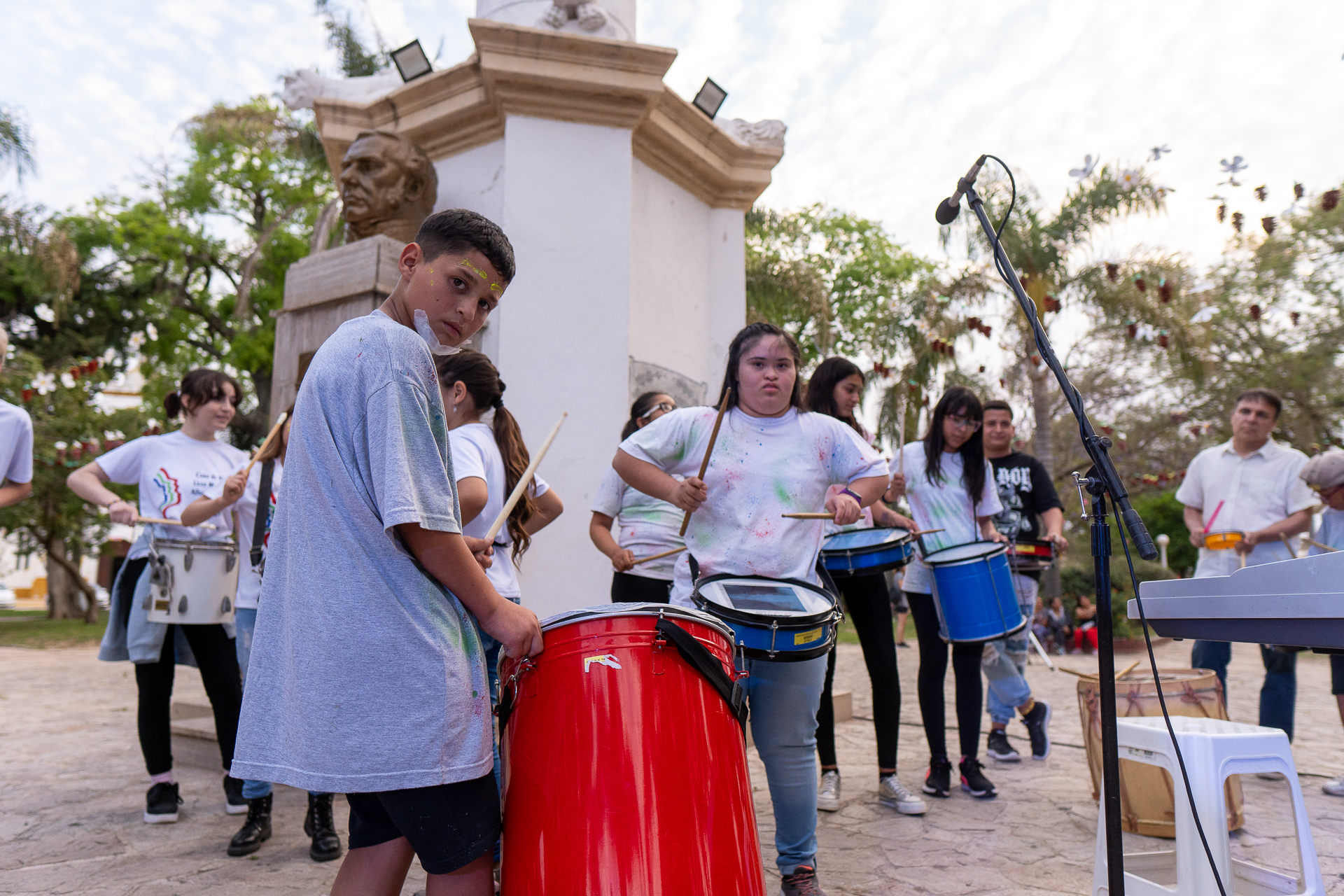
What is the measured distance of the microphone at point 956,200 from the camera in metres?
2.52

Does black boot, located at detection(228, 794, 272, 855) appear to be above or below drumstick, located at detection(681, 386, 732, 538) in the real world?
below

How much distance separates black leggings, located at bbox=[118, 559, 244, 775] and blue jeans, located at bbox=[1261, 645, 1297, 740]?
5.02m

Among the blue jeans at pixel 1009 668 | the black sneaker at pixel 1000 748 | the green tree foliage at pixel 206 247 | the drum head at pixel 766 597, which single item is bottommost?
the black sneaker at pixel 1000 748

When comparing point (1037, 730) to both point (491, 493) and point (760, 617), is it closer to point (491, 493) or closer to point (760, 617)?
point (760, 617)

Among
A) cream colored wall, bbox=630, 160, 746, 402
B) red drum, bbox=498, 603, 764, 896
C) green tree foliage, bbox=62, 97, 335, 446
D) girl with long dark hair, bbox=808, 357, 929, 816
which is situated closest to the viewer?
red drum, bbox=498, 603, 764, 896

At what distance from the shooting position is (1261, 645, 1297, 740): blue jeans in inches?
184

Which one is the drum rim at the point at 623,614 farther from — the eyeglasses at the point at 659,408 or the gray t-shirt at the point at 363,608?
the eyeglasses at the point at 659,408

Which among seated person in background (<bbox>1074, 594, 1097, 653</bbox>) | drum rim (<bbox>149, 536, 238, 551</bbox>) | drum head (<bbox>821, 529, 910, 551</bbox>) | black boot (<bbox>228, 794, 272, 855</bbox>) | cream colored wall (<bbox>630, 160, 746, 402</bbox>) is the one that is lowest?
seated person in background (<bbox>1074, 594, 1097, 653</bbox>)

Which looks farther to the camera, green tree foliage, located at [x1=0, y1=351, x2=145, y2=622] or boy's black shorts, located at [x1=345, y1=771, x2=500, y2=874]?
green tree foliage, located at [x1=0, y1=351, x2=145, y2=622]

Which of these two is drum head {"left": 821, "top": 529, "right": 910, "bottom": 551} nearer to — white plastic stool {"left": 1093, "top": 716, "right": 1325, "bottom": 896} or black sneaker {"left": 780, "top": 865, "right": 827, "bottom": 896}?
white plastic stool {"left": 1093, "top": 716, "right": 1325, "bottom": 896}

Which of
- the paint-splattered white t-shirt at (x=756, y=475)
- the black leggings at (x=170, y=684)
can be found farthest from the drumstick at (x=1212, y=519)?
the black leggings at (x=170, y=684)

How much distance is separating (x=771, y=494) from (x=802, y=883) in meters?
1.19

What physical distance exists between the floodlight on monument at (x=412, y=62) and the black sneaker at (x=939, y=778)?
4532 mm

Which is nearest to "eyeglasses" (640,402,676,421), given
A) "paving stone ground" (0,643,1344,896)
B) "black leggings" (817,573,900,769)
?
"black leggings" (817,573,900,769)
